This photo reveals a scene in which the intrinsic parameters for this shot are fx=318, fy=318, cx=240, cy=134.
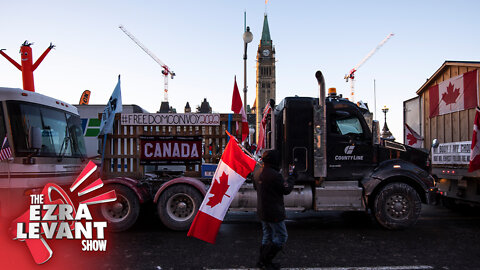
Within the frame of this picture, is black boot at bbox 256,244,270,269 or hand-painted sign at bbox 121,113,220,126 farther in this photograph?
hand-painted sign at bbox 121,113,220,126

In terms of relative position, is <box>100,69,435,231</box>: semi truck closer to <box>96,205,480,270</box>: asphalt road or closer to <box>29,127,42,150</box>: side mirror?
<box>96,205,480,270</box>: asphalt road

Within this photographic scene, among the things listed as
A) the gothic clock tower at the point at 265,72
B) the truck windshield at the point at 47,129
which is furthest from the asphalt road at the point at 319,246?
the gothic clock tower at the point at 265,72

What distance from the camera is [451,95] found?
375 inches

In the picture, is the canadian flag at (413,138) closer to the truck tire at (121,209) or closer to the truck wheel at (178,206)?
the truck wheel at (178,206)

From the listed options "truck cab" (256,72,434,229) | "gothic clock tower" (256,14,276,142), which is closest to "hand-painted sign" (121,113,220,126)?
"truck cab" (256,72,434,229)

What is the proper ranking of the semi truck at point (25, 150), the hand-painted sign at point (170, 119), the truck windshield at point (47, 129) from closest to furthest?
the semi truck at point (25, 150), the truck windshield at point (47, 129), the hand-painted sign at point (170, 119)

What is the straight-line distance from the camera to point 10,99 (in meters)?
6.12

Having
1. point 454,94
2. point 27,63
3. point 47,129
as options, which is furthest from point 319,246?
point 27,63

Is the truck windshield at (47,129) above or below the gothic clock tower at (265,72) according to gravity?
below

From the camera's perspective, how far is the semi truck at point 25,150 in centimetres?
597

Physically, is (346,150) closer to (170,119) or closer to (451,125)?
(170,119)

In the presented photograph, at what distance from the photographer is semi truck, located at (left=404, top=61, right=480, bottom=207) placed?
7.93 metres

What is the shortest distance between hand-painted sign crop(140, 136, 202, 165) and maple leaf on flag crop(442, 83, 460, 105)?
7.56m

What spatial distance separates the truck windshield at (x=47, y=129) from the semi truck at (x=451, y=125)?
881cm
